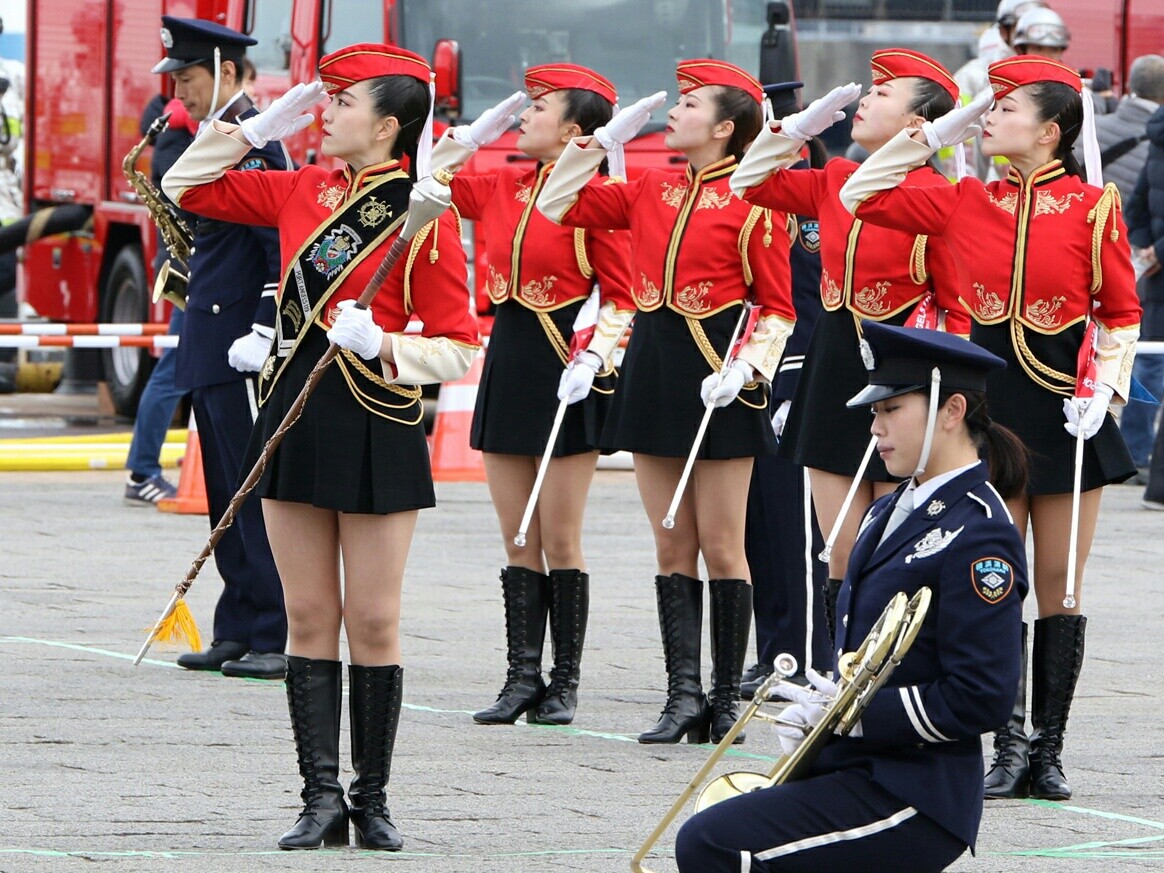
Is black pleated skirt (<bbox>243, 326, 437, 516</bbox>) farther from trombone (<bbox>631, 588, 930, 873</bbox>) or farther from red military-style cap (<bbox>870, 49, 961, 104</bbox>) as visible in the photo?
red military-style cap (<bbox>870, 49, 961, 104</bbox>)

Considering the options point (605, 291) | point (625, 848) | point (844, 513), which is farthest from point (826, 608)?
point (625, 848)

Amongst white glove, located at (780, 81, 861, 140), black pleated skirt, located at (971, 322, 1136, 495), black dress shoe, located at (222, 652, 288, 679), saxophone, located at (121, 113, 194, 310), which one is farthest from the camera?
saxophone, located at (121, 113, 194, 310)

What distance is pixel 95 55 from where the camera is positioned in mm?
17594

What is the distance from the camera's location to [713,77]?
24.0 ft

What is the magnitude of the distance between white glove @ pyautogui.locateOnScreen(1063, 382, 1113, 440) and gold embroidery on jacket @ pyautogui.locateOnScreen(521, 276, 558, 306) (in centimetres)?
181

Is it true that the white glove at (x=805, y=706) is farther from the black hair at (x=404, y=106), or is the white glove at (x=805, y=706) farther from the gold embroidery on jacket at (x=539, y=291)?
the gold embroidery on jacket at (x=539, y=291)

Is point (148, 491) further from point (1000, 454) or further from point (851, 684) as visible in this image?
point (851, 684)

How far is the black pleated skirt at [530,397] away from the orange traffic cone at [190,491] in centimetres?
467

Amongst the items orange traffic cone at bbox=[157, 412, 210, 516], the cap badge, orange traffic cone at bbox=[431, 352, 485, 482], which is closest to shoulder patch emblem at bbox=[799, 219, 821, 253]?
the cap badge

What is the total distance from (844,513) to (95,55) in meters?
11.9

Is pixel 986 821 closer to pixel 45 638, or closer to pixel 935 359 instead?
pixel 935 359

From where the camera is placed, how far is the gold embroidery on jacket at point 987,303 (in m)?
6.50

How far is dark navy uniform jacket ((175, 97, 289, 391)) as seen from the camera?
810 cm

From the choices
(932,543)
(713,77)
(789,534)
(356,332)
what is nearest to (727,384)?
(713,77)
